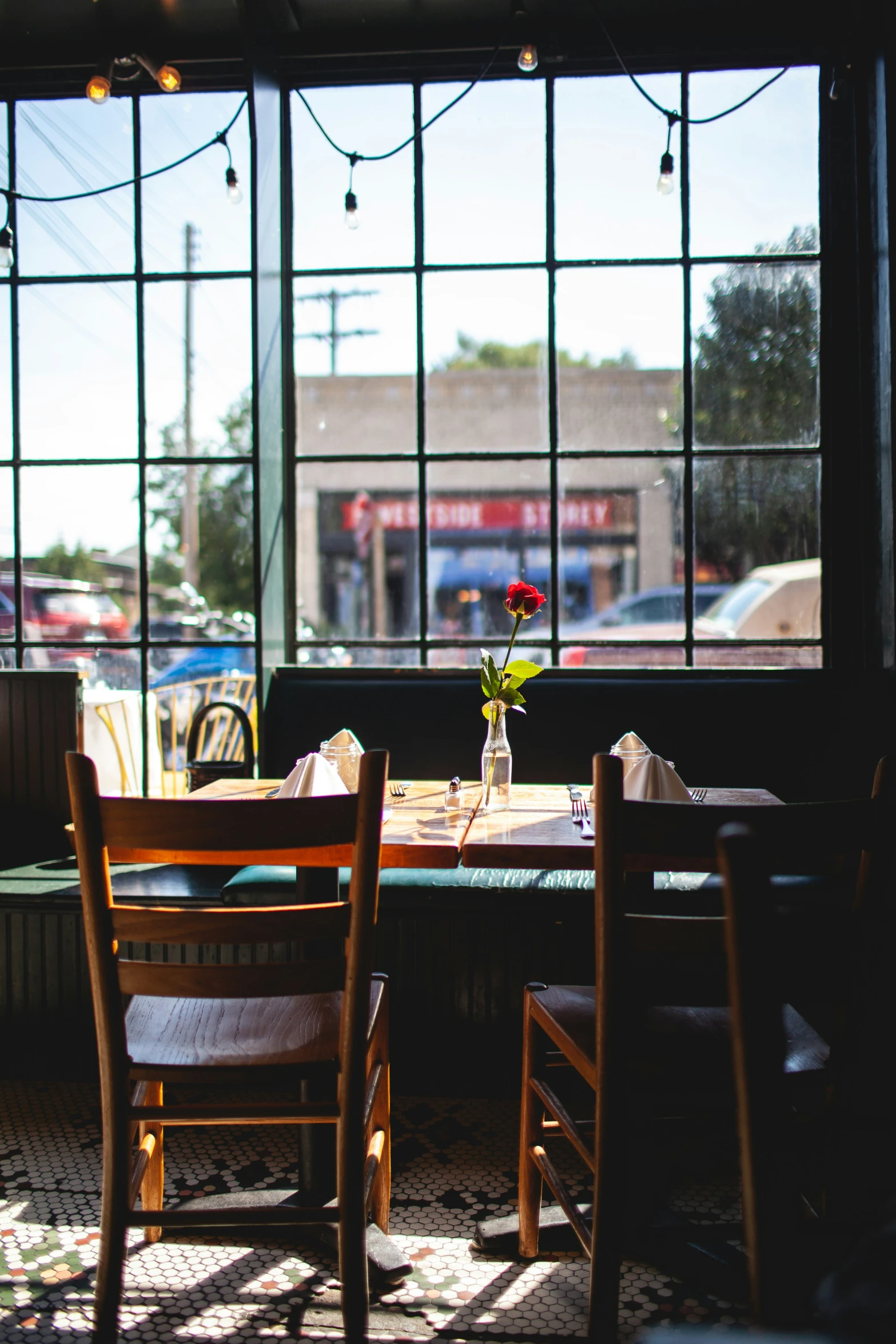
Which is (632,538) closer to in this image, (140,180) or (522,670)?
(522,670)

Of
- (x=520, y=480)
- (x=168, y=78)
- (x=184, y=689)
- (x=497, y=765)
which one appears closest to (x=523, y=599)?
(x=497, y=765)

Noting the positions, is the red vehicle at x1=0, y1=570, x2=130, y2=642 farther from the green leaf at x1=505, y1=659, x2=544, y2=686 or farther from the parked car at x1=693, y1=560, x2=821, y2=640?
the parked car at x1=693, y1=560, x2=821, y2=640

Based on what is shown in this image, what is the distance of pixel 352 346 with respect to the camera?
3.78 metres

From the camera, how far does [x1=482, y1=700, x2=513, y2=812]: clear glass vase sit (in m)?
2.06

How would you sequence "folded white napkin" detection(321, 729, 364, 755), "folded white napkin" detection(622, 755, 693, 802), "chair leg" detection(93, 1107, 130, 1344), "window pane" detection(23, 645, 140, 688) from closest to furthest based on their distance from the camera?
"chair leg" detection(93, 1107, 130, 1344) < "folded white napkin" detection(622, 755, 693, 802) < "folded white napkin" detection(321, 729, 364, 755) < "window pane" detection(23, 645, 140, 688)

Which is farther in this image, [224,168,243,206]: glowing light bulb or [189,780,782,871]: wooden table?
[224,168,243,206]: glowing light bulb

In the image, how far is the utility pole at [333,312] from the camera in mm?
3584

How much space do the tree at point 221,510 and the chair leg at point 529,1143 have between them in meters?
2.12

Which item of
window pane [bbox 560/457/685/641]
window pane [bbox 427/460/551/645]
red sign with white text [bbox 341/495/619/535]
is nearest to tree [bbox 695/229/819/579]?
window pane [bbox 560/457/685/641]

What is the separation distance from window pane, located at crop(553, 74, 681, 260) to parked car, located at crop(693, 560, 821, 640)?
1273 millimetres

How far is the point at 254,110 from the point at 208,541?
156 centimetres

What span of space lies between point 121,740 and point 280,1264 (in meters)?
2.24

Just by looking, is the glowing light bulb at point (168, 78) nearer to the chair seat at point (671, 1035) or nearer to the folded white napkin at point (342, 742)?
the folded white napkin at point (342, 742)

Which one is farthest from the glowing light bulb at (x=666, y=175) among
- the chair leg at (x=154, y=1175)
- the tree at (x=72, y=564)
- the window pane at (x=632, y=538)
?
the chair leg at (x=154, y=1175)
